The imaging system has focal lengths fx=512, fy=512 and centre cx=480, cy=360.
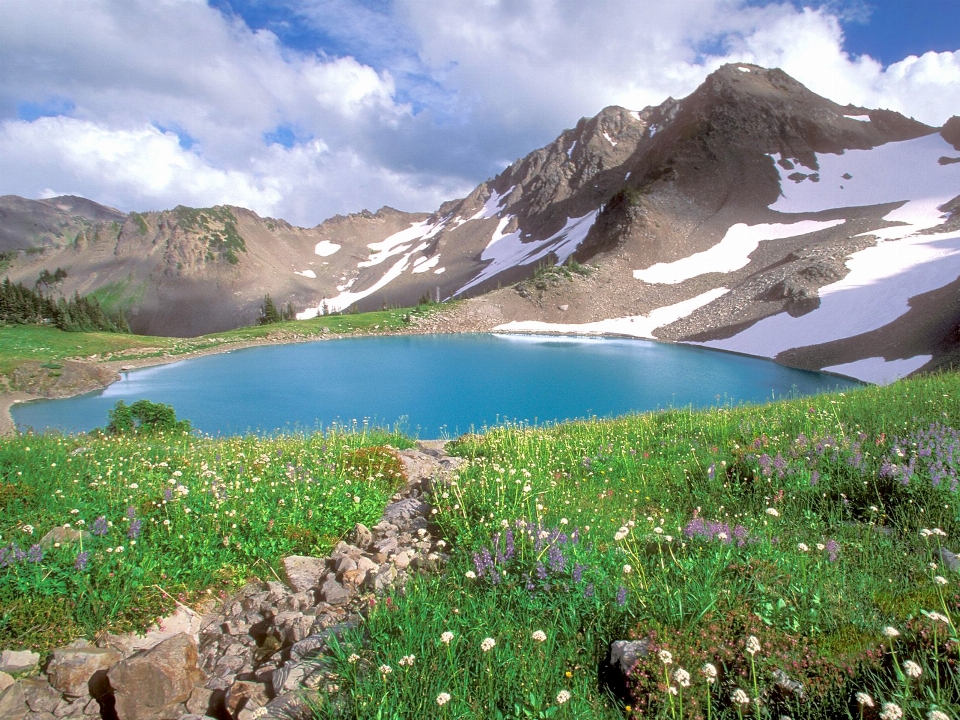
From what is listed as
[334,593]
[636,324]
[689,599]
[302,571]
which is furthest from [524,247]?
[689,599]

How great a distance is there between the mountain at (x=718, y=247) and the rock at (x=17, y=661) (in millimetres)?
48733

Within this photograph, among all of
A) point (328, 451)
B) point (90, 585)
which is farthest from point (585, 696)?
point (328, 451)

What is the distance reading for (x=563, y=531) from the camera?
5.07m

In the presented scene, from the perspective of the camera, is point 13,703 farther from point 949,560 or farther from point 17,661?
point 949,560

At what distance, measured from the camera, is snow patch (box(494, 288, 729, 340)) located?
71062 millimetres

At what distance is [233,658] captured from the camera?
4.40 m

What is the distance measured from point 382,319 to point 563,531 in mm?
82278

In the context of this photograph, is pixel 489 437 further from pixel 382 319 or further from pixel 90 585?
pixel 382 319

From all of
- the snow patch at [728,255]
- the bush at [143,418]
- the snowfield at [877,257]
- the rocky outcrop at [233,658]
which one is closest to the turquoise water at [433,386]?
the bush at [143,418]

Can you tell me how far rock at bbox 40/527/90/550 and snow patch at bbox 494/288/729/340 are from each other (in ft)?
226

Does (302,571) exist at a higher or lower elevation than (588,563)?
lower

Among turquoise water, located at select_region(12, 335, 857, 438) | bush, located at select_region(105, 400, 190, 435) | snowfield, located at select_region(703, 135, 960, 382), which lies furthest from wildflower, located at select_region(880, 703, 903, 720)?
snowfield, located at select_region(703, 135, 960, 382)

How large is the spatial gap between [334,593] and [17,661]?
2417 millimetres

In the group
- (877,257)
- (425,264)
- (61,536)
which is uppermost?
(425,264)
